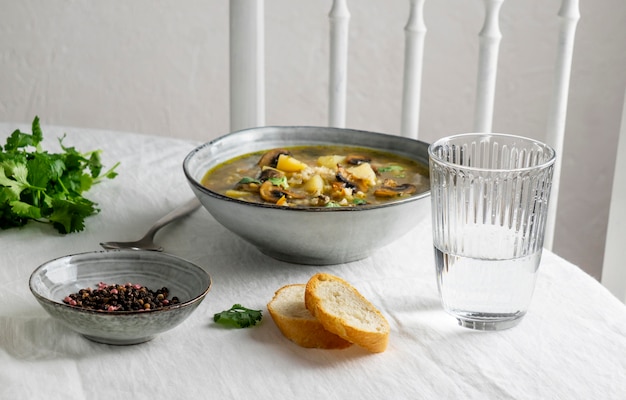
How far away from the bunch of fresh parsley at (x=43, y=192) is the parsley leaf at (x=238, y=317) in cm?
38

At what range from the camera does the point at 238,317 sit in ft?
→ 3.57

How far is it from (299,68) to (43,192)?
200 centimetres

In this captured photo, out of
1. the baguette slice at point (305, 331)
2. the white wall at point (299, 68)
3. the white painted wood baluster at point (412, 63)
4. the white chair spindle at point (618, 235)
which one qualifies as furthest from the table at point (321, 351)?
the white wall at point (299, 68)

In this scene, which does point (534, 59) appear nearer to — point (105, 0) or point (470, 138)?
point (105, 0)

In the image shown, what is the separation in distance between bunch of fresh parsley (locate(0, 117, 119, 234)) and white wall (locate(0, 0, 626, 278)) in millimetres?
1839

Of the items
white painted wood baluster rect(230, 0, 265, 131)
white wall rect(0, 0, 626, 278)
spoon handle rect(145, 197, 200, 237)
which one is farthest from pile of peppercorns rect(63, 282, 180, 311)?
white wall rect(0, 0, 626, 278)

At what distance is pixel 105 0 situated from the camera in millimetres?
3123

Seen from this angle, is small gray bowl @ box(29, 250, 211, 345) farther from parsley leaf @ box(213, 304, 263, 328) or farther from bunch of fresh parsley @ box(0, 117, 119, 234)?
bunch of fresh parsley @ box(0, 117, 119, 234)

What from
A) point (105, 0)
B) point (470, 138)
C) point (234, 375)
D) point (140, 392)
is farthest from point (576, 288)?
point (105, 0)

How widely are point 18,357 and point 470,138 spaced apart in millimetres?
655

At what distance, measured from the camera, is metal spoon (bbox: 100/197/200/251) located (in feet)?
4.23

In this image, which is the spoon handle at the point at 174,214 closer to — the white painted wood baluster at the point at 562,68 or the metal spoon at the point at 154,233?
the metal spoon at the point at 154,233

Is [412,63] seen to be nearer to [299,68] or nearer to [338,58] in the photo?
[338,58]

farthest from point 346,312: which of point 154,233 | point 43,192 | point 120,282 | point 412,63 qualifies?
point 412,63
